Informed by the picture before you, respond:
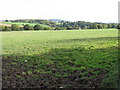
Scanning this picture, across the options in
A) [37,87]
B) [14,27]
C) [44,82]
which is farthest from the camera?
[14,27]

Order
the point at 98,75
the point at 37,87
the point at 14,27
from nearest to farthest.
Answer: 1. the point at 37,87
2. the point at 98,75
3. the point at 14,27

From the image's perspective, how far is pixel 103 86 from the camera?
20.2 feet

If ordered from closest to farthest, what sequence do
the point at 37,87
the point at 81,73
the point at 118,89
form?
the point at 118,89 → the point at 37,87 → the point at 81,73

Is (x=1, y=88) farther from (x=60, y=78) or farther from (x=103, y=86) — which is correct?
(x=103, y=86)

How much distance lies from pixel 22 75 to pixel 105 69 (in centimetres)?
455

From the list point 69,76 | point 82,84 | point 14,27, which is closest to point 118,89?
point 82,84

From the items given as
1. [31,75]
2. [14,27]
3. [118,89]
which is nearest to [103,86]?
[118,89]

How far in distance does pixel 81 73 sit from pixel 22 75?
3.15 metres

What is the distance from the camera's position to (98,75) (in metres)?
7.86

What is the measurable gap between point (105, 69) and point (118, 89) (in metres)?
3.28

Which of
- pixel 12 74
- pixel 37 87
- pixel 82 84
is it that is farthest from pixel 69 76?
pixel 12 74

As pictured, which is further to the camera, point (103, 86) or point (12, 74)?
point (12, 74)

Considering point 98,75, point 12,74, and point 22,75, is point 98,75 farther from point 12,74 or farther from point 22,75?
point 12,74

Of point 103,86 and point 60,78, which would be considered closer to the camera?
point 103,86
